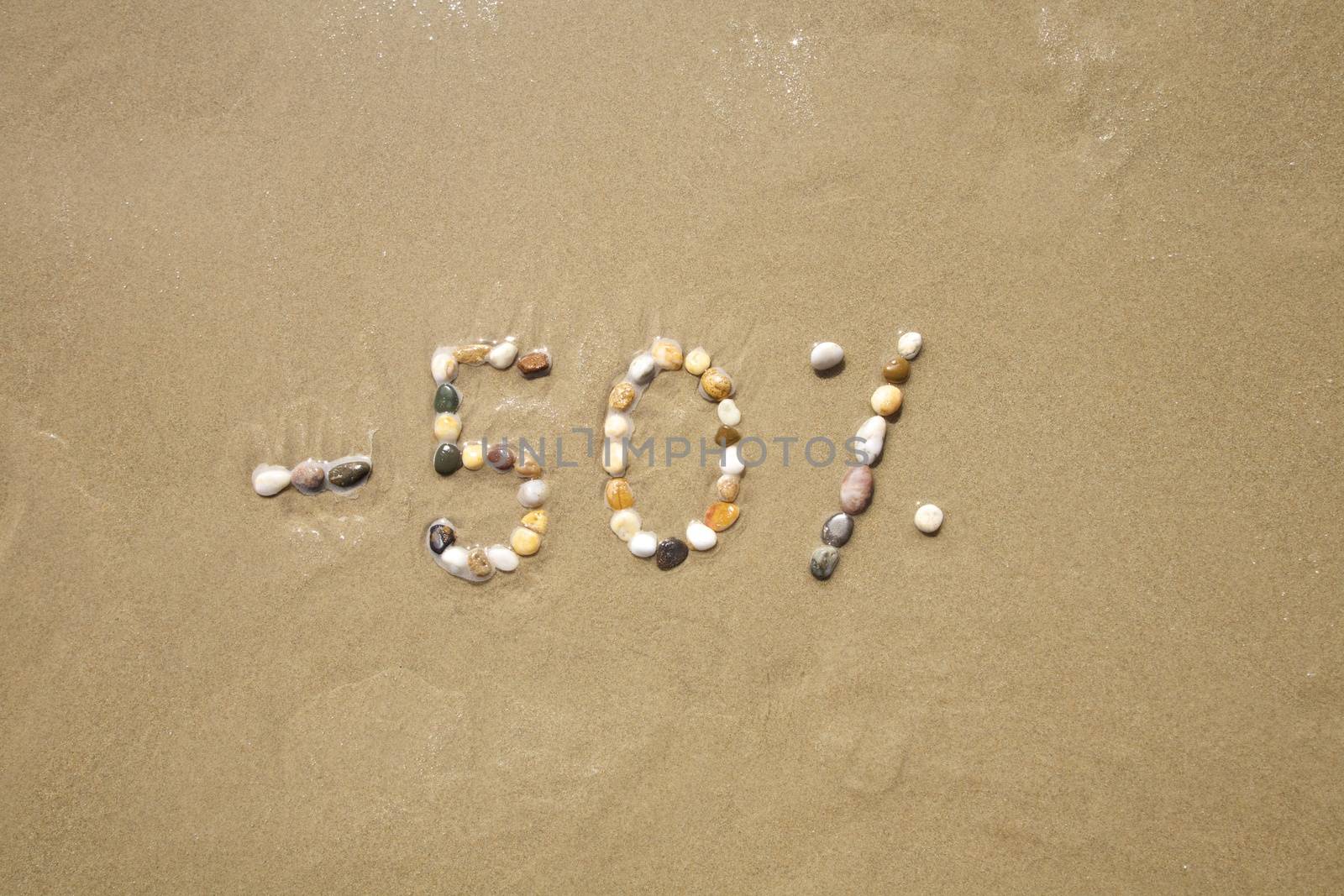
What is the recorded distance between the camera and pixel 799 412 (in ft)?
8.14

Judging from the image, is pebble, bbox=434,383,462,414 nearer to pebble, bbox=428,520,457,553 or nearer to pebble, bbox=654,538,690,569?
pebble, bbox=428,520,457,553

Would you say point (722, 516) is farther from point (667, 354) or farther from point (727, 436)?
point (667, 354)

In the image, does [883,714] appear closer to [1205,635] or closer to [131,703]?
[1205,635]

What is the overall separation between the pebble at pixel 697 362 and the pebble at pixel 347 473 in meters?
1.01

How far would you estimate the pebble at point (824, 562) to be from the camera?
7.95ft

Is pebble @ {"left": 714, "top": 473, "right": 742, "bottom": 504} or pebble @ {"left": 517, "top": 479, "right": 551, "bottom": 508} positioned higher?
pebble @ {"left": 714, "top": 473, "right": 742, "bottom": 504}

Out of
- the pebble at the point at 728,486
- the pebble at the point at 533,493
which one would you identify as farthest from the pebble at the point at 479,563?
the pebble at the point at 728,486

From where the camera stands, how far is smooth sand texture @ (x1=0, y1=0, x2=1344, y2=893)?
2.40 m

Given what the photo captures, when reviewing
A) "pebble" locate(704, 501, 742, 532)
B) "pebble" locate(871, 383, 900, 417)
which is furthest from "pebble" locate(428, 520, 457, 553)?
"pebble" locate(871, 383, 900, 417)

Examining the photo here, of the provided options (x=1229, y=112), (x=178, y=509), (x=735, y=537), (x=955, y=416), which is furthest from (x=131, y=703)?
(x=1229, y=112)

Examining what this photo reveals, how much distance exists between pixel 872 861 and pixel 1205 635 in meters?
1.17

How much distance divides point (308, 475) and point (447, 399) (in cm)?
47

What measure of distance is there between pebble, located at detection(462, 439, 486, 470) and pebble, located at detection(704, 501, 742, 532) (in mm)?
704

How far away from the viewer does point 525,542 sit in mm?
2461
